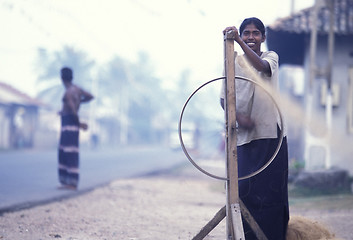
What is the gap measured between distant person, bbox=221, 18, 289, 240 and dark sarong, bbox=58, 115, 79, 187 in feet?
15.4

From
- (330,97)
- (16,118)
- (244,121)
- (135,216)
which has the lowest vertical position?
(135,216)

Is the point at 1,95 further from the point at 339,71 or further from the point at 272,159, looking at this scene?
the point at 272,159

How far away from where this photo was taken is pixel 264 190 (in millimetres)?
3332

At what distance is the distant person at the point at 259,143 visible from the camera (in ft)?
10.8

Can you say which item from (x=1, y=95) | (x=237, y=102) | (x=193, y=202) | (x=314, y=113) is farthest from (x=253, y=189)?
(x=1, y=95)

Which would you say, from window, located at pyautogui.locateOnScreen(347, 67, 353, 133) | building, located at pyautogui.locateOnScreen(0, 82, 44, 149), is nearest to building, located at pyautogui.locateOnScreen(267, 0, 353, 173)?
window, located at pyautogui.locateOnScreen(347, 67, 353, 133)

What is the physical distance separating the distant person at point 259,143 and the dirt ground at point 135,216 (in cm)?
54

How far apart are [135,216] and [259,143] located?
270 centimetres

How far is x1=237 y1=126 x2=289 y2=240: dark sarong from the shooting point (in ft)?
10.9

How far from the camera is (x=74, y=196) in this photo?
24.0ft

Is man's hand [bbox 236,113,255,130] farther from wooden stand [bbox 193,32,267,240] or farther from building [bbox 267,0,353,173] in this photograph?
building [bbox 267,0,353,173]

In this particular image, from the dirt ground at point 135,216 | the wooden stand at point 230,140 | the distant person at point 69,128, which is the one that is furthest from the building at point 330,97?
the wooden stand at point 230,140

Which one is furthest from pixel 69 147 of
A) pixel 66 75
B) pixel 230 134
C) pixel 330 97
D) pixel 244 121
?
pixel 330 97

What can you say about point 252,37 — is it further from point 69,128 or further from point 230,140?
point 69,128
